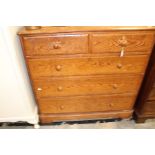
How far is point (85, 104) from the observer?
139cm

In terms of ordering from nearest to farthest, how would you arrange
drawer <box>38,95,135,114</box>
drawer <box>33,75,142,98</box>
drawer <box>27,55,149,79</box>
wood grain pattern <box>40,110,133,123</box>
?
1. drawer <box>27,55,149,79</box>
2. drawer <box>33,75,142,98</box>
3. drawer <box>38,95,135,114</box>
4. wood grain pattern <box>40,110,133,123</box>

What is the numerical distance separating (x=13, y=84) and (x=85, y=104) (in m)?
0.58

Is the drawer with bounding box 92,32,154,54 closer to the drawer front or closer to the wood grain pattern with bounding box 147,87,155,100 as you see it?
the wood grain pattern with bounding box 147,87,155,100

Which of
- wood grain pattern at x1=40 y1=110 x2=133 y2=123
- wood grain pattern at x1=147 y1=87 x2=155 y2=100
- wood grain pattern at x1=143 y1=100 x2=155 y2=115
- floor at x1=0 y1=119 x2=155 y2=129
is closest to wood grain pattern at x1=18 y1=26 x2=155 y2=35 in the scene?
wood grain pattern at x1=147 y1=87 x2=155 y2=100

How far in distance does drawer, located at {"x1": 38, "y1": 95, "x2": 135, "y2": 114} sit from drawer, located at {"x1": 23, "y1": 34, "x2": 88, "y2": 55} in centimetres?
43

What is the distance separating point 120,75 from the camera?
122 cm

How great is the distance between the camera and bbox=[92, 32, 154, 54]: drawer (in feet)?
3.34

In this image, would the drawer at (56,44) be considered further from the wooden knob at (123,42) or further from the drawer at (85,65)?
the wooden knob at (123,42)

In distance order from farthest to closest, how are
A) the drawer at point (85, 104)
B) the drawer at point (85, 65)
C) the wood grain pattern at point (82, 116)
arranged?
1. the wood grain pattern at point (82, 116)
2. the drawer at point (85, 104)
3. the drawer at point (85, 65)

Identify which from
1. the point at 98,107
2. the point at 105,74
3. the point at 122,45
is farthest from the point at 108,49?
the point at 98,107

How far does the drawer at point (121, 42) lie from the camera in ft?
3.34

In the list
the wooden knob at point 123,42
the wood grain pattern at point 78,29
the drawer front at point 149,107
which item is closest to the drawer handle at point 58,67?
the wood grain pattern at point 78,29

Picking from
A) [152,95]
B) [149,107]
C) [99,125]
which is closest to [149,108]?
[149,107]

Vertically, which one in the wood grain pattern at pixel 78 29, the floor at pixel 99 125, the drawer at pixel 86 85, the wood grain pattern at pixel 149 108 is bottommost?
the floor at pixel 99 125
